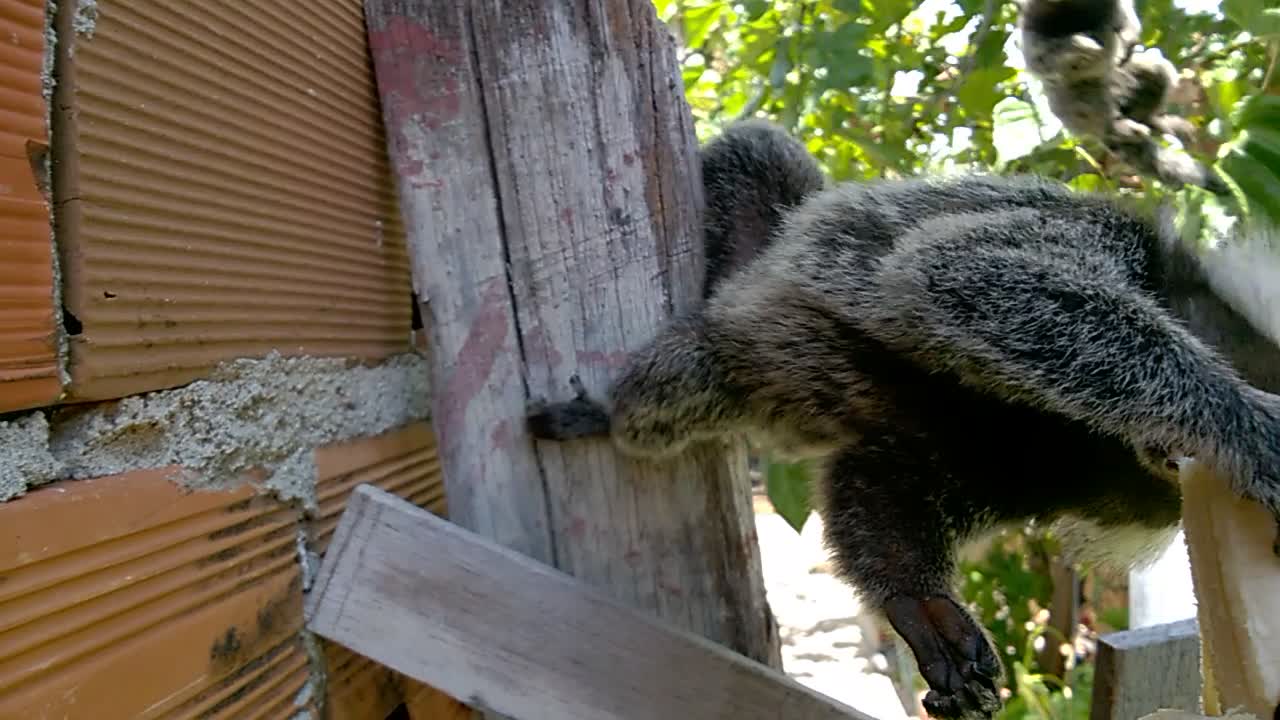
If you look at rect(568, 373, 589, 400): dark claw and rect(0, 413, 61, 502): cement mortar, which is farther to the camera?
rect(568, 373, 589, 400): dark claw

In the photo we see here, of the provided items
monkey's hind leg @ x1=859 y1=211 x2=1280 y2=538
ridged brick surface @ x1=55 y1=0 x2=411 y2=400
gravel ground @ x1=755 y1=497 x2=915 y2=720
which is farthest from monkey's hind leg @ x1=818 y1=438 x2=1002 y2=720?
gravel ground @ x1=755 y1=497 x2=915 y2=720

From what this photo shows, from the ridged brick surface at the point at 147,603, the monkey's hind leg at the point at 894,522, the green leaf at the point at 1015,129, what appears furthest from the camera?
the green leaf at the point at 1015,129

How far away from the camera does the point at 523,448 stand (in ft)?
3.38

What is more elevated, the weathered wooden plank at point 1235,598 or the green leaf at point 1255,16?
the green leaf at point 1255,16

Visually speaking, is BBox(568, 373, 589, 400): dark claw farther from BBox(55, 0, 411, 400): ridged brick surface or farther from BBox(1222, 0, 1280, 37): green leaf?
BBox(1222, 0, 1280, 37): green leaf

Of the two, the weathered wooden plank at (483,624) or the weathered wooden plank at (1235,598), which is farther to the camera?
the weathered wooden plank at (483,624)

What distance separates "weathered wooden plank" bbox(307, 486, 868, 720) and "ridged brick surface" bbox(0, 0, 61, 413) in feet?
1.16

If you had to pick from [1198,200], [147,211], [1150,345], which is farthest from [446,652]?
[1198,200]

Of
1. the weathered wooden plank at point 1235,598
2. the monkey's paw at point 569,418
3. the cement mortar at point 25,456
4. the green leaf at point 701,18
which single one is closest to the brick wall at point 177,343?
the cement mortar at point 25,456

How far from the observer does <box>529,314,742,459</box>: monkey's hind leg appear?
3.36ft

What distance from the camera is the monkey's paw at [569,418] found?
3.34ft

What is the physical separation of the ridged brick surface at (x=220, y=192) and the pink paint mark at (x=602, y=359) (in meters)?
0.28

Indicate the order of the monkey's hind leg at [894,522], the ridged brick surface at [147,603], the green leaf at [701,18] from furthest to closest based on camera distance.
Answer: the green leaf at [701,18]
the monkey's hind leg at [894,522]
the ridged brick surface at [147,603]

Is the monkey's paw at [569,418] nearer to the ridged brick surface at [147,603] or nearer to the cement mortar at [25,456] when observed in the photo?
the ridged brick surface at [147,603]
